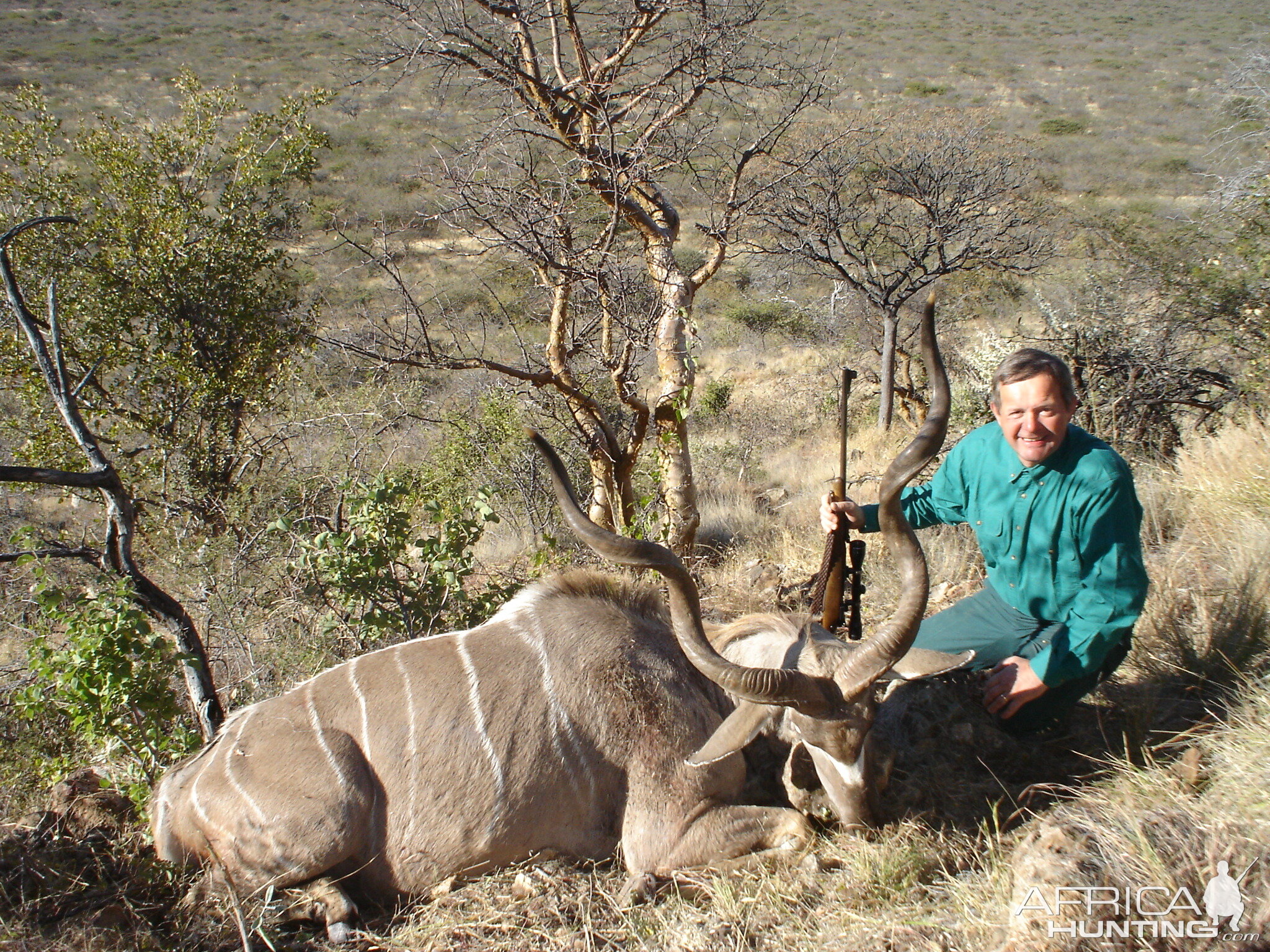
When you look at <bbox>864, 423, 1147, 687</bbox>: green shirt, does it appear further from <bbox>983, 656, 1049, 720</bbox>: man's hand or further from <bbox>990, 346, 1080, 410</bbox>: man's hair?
<bbox>990, 346, 1080, 410</bbox>: man's hair

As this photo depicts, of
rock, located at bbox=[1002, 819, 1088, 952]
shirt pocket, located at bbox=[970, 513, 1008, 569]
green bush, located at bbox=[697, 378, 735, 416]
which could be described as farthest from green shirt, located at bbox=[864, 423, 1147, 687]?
green bush, located at bbox=[697, 378, 735, 416]

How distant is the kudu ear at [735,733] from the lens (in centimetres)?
286

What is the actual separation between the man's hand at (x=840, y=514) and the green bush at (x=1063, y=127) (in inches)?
1434

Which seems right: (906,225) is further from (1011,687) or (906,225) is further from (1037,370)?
(1011,687)

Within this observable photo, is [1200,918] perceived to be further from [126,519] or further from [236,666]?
[236,666]

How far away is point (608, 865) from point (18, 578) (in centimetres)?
541

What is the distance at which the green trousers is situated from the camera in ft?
10.1

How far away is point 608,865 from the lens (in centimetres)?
312

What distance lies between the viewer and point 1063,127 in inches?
1314

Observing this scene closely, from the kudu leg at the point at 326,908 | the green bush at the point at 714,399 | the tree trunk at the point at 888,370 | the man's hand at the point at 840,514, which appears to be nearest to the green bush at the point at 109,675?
the kudu leg at the point at 326,908

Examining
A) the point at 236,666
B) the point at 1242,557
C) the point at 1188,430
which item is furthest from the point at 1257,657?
the point at 236,666

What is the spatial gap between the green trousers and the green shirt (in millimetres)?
63

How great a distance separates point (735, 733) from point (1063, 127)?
38422mm

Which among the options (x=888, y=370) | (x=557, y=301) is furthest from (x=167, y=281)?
(x=888, y=370)
